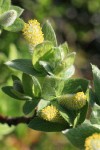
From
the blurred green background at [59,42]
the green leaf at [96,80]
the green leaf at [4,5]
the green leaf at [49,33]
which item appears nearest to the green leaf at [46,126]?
the green leaf at [96,80]

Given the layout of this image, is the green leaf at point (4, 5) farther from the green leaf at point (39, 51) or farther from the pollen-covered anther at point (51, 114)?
the pollen-covered anther at point (51, 114)

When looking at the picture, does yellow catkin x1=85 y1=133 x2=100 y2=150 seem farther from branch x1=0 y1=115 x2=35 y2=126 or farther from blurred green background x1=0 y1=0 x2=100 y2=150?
blurred green background x1=0 y1=0 x2=100 y2=150

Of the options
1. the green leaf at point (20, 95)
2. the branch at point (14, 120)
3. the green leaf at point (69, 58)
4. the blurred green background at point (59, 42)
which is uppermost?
the green leaf at point (69, 58)

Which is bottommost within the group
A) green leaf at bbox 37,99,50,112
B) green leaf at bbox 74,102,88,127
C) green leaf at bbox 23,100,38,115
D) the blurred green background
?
the blurred green background

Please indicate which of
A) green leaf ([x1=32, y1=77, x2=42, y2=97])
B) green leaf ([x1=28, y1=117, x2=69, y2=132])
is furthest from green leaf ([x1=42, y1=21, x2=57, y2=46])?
green leaf ([x1=28, y1=117, x2=69, y2=132])

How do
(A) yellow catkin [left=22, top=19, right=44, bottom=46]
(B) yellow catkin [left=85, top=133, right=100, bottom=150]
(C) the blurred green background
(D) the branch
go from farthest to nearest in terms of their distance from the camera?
(C) the blurred green background → (D) the branch → (A) yellow catkin [left=22, top=19, right=44, bottom=46] → (B) yellow catkin [left=85, top=133, right=100, bottom=150]

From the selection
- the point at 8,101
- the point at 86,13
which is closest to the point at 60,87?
the point at 8,101
